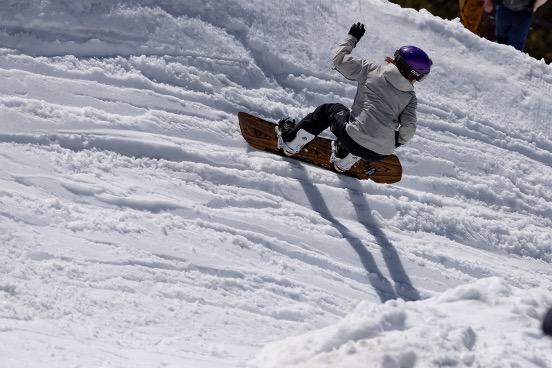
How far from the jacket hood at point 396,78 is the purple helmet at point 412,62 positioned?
0.11ft

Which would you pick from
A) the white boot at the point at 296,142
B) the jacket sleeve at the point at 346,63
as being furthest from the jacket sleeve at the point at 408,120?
the white boot at the point at 296,142

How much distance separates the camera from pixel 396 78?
Result: 6625 mm

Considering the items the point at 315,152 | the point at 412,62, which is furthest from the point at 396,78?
the point at 315,152

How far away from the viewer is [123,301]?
5.58m

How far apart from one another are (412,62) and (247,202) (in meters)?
1.73

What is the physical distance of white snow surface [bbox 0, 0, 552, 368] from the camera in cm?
508

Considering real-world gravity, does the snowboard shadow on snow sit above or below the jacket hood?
below

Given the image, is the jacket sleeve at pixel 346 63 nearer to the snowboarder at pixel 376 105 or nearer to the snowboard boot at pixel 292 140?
the snowboarder at pixel 376 105

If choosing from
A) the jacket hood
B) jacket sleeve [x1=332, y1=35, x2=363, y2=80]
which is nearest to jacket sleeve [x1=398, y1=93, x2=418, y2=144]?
the jacket hood

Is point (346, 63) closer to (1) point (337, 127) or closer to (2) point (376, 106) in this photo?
(2) point (376, 106)

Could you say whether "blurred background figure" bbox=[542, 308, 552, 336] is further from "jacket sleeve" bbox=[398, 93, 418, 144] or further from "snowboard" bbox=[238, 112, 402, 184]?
"snowboard" bbox=[238, 112, 402, 184]

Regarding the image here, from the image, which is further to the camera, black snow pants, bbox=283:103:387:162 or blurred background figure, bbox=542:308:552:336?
black snow pants, bbox=283:103:387:162

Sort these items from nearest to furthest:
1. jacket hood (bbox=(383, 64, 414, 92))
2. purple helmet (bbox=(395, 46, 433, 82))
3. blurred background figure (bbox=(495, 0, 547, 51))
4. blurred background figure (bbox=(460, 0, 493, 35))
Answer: purple helmet (bbox=(395, 46, 433, 82)) → jacket hood (bbox=(383, 64, 414, 92)) → blurred background figure (bbox=(495, 0, 547, 51)) → blurred background figure (bbox=(460, 0, 493, 35))

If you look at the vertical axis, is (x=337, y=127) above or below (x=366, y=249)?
above
